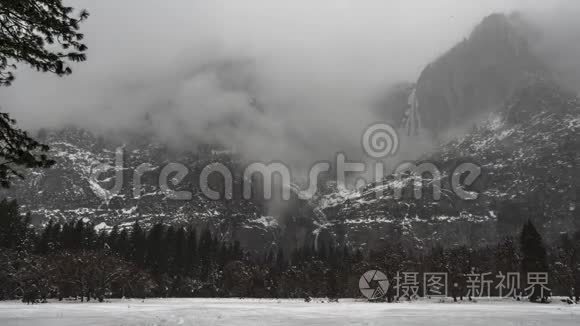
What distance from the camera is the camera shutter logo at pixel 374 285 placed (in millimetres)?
94938

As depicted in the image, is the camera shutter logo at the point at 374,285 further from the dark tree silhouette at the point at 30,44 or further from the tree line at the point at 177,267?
the dark tree silhouette at the point at 30,44

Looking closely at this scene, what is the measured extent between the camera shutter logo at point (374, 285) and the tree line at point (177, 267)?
176cm

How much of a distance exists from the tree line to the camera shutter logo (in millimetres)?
1758

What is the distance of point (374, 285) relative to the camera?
10106 centimetres

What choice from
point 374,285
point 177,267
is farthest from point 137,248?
point 374,285

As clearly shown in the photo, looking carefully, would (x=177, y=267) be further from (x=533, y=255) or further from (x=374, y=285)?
(x=533, y=255)

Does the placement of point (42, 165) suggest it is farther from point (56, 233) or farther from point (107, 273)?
point (56, 233)

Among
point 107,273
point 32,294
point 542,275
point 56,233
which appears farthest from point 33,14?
point 56,233

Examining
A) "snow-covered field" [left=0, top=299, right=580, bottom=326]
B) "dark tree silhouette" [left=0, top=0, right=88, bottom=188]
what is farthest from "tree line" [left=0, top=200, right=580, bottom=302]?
"dark tree silhouette" [left=0, top=0, right=88, bottom=188]

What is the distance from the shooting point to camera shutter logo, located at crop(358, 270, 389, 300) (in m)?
94.9

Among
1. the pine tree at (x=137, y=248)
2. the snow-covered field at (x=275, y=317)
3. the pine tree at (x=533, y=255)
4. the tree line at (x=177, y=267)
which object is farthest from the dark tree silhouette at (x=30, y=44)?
the pine tree at (x=137, y=248)

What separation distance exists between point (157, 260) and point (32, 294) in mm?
56364

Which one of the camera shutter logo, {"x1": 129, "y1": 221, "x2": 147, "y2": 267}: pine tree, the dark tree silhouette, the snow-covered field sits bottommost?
the camera shutter logo

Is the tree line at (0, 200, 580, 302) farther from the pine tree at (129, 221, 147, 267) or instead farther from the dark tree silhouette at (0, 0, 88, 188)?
the dark tree silhouette at (0, 0, 88, 188)
